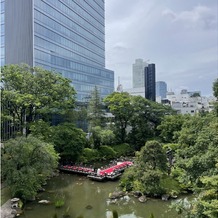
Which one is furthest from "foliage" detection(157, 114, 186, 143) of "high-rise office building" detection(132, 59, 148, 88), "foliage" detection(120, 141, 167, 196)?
Answer: "high-rise office building" detection(132, 59, 148, 88)

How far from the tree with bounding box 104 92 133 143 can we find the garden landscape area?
2.96 meters

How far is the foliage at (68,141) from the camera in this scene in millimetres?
27297

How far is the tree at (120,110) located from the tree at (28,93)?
369 inches

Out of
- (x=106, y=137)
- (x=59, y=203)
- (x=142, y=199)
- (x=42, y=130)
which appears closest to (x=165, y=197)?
(x=142, y=199)

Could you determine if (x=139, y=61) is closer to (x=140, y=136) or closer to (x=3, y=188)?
(x=140, y=136)

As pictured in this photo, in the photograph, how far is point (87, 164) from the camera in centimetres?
2973

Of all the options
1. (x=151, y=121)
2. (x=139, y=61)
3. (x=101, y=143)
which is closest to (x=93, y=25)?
(x=151, y=121)

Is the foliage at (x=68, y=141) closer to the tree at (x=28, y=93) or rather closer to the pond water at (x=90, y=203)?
the tree at (x=28, y=93)

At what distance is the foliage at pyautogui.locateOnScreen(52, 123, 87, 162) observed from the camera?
27.3 meters

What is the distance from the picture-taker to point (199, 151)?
15.6 meters

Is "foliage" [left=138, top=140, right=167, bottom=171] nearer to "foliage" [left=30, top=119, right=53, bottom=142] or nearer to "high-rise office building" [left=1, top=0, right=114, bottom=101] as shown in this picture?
"foliage" [left=30, top=119, right=53, bottom=142]

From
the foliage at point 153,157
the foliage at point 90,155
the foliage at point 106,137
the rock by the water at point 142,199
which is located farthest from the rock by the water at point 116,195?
the foliage at point 106,137

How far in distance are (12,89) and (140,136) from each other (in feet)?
64.3

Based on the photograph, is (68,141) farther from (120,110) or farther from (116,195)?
(120,110)
